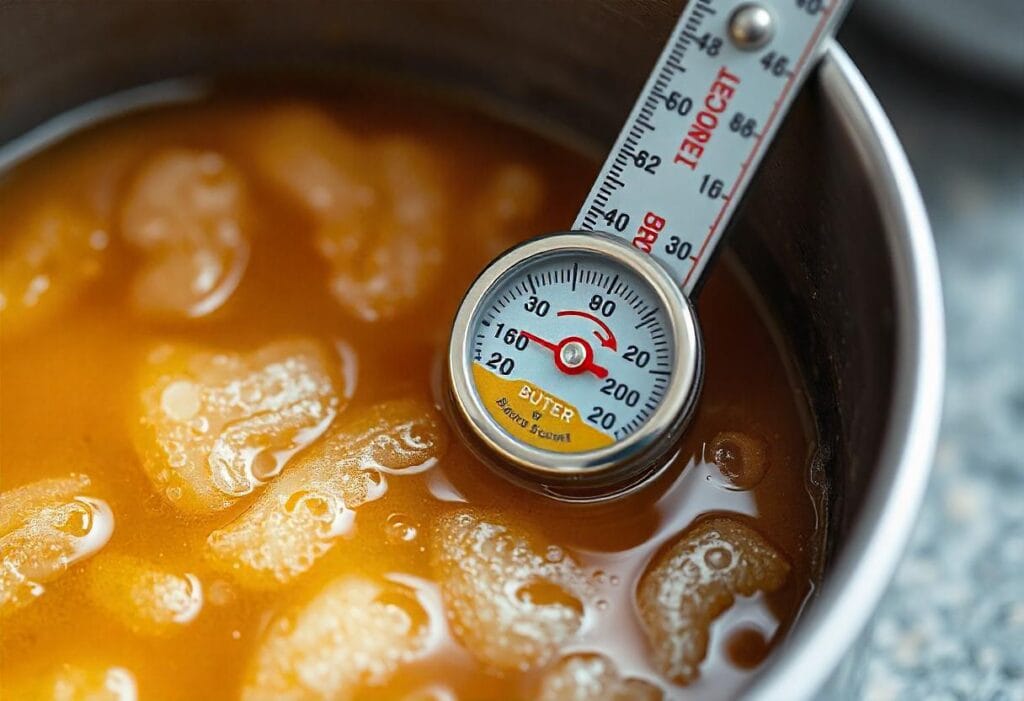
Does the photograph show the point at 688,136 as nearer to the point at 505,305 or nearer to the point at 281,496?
the point at 505,305

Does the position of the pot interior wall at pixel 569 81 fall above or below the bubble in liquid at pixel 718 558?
above

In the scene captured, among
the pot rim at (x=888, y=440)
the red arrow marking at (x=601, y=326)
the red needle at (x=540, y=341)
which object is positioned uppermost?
the pot rim at (x=888, y=440)

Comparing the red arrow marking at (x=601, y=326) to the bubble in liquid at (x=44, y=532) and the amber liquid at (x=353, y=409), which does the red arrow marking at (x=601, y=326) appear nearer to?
the amber liquid at (x=353, y=409)

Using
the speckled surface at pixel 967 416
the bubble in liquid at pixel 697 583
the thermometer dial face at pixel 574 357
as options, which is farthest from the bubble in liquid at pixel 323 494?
the speckled surface at pixel 967 416

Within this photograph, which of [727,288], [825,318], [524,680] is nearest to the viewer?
[524,680]

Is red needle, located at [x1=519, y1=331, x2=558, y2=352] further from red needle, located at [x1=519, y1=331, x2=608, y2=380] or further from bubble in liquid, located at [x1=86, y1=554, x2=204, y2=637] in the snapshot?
bubble in liquid, located at [x1=86, y1=554, x2=204, y2=637]

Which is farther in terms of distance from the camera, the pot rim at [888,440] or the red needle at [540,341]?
the red needle at [540,341]

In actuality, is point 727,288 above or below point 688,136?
below

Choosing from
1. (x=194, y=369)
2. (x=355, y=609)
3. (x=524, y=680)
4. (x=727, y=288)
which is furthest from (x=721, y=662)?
(x=194, y=369)

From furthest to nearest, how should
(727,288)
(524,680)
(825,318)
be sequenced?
(727,288)
(825,318)
(524,680)
